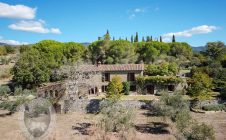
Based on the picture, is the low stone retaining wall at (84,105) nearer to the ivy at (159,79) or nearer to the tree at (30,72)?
the ivy at (159,79)

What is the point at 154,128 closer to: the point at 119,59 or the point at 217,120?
the point at 217,120

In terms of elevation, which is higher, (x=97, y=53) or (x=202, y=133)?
(x=97, y=53)

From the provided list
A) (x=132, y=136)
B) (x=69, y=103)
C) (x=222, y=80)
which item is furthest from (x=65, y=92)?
(x=222, y=80)

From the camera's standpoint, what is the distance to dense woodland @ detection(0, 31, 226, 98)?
162 ft

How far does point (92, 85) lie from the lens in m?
47.2

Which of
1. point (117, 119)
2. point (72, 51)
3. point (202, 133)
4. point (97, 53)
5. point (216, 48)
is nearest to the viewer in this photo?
point (202, 133)

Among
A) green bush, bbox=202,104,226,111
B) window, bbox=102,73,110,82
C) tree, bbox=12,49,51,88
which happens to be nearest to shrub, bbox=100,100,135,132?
green bush, bbox=202,104,226,111

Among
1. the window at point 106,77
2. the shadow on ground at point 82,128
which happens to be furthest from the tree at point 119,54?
the shadow on ground at point 82,128

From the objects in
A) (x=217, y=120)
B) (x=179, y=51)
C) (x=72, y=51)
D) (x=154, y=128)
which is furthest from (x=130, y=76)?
(x=179, y=51)

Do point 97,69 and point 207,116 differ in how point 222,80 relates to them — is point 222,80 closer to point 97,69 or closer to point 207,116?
point 207,116

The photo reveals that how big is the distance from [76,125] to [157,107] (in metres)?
9.24

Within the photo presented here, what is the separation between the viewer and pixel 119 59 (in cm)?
6869

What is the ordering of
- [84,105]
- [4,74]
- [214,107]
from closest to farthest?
[214,107], [84,105], [4,74]

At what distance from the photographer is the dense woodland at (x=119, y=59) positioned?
49438 mm
